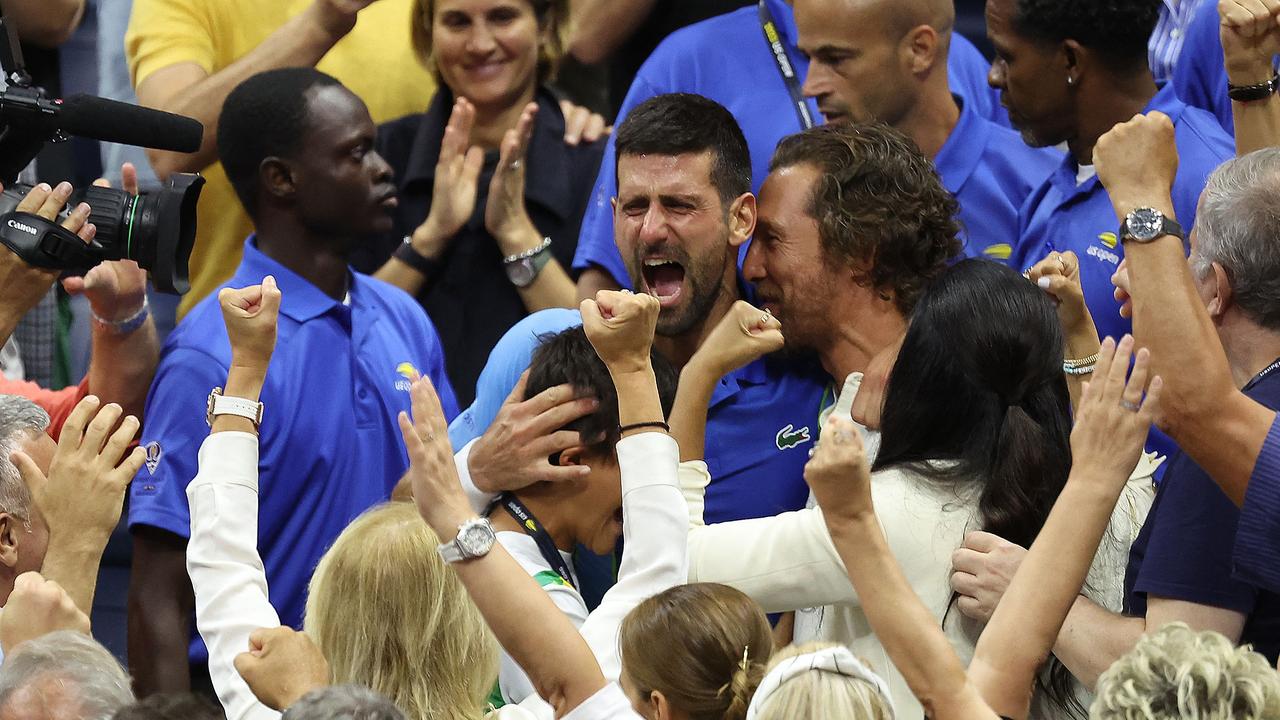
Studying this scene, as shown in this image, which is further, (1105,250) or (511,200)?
(511,200)

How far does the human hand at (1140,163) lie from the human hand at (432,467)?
1228 millimetres

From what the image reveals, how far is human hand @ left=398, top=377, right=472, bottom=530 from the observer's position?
2920mm

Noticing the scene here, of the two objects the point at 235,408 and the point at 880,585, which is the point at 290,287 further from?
the point at 880,585

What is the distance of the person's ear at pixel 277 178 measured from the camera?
4676 mm

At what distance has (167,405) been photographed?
427cm

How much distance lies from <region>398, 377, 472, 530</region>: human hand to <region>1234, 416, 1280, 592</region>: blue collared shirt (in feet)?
4.18

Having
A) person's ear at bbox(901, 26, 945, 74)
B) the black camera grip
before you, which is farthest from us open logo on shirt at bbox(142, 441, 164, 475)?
person's ear at bbox(901, 26, 945, 74)

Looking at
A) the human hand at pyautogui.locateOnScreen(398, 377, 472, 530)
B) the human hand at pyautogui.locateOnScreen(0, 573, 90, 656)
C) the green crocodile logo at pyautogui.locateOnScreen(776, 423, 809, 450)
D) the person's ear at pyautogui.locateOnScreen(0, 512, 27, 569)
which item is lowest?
the green crocodile logo at pyautogui.locateOnScreen(776, 423, 809, 450)

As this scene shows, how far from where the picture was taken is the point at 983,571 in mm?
3160

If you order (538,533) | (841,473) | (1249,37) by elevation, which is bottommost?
(538,533)

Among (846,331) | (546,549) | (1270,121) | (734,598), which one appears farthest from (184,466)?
A: (1270,121)

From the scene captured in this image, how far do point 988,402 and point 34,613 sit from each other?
1803 millimetres

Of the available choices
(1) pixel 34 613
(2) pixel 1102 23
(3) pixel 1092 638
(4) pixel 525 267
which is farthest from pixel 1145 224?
(4) pixel 525 267

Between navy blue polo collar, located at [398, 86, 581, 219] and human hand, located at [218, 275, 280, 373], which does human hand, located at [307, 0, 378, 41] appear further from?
human hand, located at [218, 275, 280, 373]
